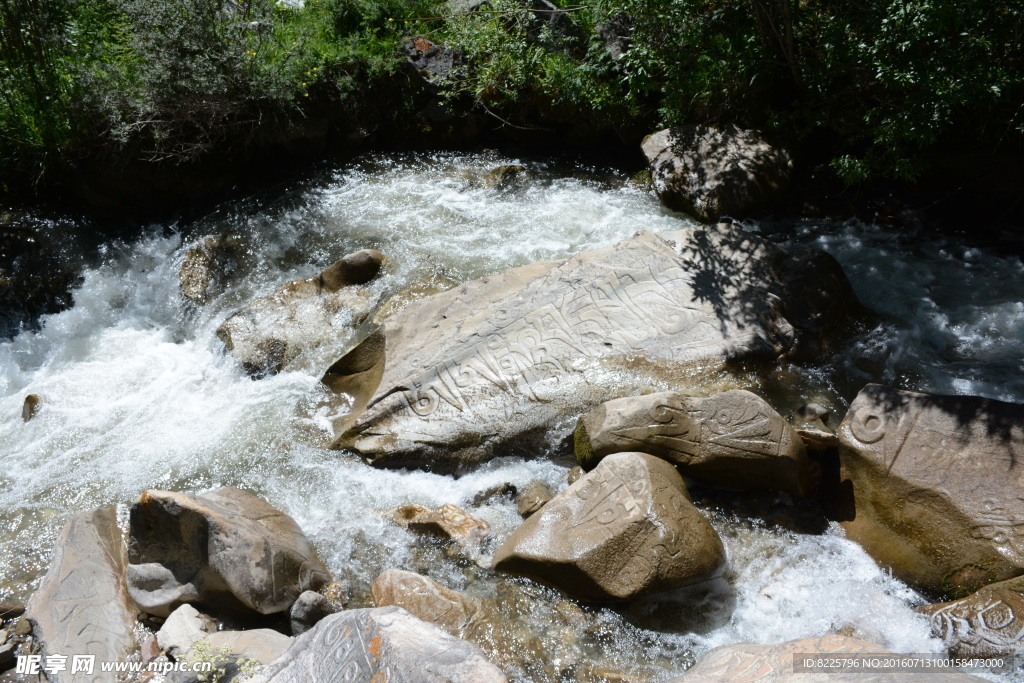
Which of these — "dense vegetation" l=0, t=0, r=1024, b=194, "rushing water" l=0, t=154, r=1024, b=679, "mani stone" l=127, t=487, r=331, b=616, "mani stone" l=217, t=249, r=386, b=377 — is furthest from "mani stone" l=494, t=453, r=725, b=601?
"dense vegetation" l=0, t=0, r=1024, b=194

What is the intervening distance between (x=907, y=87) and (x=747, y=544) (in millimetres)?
3403

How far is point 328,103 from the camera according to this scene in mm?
7973

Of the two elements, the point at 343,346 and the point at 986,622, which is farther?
the point at 343,346

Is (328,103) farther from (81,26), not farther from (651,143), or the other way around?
(651,143)

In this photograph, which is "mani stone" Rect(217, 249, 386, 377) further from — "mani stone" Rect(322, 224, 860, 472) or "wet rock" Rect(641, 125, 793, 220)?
"wet rock" Rect(641, 125, 793, 220)

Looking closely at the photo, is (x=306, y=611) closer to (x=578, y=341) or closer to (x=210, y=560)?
(x=210, y=560)

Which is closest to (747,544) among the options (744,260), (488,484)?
(488,484)

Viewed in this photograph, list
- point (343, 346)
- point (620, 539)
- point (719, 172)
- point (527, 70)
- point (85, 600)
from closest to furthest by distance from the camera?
point (620, 539)
point (85, 600)
point (343, 346)
point (719, 172)
point (527, 70)

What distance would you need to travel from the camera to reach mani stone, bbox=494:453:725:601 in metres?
3.20

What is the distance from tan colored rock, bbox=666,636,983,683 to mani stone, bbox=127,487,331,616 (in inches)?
77.6

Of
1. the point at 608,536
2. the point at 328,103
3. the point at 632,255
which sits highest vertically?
the point at 328,103

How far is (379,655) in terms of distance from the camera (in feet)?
8.09

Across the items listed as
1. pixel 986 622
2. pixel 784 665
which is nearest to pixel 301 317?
pixel 784 665

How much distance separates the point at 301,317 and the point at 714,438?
3461mm
